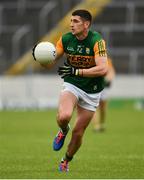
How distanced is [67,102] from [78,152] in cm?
396

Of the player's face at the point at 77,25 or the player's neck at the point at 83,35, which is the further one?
the player's neck at the point at 83,35

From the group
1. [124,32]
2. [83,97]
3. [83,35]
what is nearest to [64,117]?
[83,97]

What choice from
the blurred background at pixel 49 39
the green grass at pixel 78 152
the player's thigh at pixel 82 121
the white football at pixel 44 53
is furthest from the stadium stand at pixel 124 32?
the white football at pixel 44 53

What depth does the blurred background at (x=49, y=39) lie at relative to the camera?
30469 millimetres

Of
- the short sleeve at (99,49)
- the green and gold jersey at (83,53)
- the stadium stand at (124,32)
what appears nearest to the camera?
the short sleeve at (99,49)

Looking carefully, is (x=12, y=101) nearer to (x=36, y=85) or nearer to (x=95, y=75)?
(x=36, y=85)

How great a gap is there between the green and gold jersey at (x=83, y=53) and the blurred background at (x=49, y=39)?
62.0 feet

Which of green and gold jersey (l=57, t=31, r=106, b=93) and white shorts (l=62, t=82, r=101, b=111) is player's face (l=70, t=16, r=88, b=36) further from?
white shorts (l=62, t=82, r=101, b=111)

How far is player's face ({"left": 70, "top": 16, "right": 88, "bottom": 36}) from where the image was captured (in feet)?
35.5

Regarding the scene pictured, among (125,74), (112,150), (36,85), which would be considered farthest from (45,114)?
(112,150)

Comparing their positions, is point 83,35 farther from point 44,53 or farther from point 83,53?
point 44,53

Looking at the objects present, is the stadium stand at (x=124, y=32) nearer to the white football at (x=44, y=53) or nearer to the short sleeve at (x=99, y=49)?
the short sleeve at (x=99, y=49)

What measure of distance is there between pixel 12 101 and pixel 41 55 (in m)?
19.8

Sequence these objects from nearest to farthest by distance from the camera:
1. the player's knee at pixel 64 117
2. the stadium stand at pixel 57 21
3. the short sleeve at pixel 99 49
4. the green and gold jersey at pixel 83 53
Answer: the player's knee at pixel 64 117
the short sleeve at pixel 99 49
the green and gold jersey at pixel 83 53
the stadium stand at pixel 57 21
